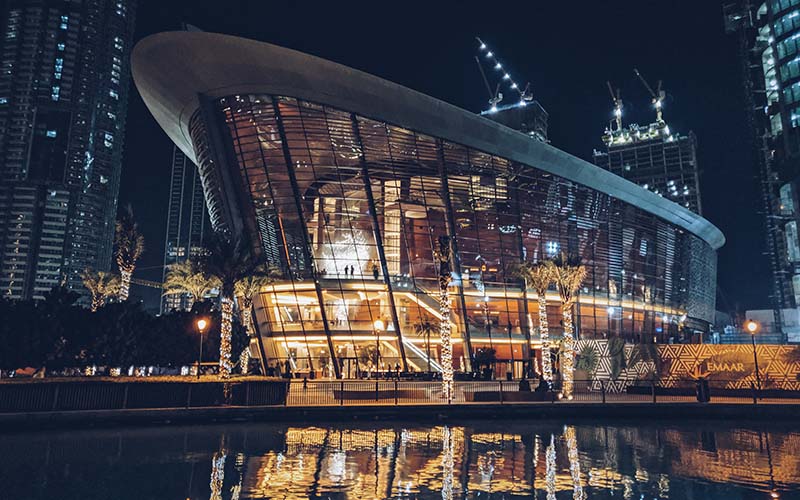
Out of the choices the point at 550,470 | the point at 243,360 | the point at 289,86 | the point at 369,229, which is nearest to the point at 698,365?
the point at 550,470

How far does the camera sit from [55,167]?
16125cm

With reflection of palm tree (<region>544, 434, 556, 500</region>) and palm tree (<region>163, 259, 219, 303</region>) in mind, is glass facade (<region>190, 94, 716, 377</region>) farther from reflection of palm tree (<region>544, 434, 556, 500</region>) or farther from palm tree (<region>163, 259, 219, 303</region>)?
reflection of palm tree (<region>544, 434, 556, 500</region>)

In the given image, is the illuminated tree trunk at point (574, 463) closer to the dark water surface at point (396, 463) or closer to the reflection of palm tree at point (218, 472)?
the dark water surface at point (396, 463)

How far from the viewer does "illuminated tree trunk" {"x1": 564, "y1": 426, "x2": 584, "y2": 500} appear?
10609 millimetres

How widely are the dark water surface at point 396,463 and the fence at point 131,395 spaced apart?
3.24 meters

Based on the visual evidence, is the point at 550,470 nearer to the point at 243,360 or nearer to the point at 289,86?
the point at 243,360

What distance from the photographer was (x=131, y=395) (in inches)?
881

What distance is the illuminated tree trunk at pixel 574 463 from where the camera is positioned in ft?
34.8

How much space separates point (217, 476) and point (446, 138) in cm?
4028

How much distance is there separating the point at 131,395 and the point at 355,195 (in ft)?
92.5

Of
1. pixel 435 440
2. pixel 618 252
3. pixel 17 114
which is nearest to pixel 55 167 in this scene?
pixel 17 114

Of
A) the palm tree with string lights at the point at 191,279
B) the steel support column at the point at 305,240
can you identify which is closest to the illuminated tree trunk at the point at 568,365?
the steel support column at the point at 305,240

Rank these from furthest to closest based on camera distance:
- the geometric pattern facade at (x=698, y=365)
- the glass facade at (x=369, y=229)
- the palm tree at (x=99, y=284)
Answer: the palm tree at (x=99, y=284) < the glass facade at (x=369, y=229) < the geometric pattern facade at (x=698, y=365)

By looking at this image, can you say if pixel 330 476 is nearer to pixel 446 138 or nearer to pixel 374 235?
pixel 374 235
